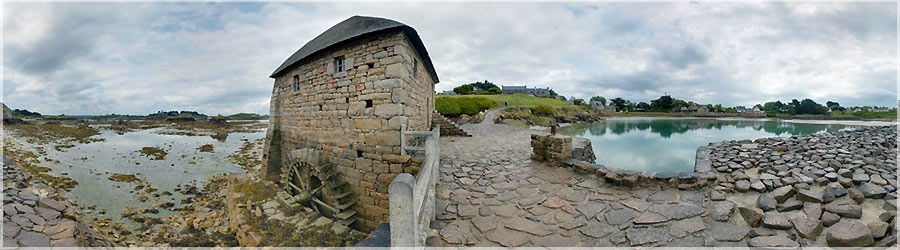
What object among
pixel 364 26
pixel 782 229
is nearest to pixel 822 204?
pixel 782 229

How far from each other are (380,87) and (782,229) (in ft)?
20.9

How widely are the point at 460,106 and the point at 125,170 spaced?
24019 mm

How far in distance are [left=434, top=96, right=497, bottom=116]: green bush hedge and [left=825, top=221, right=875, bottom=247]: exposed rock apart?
78.3 ft

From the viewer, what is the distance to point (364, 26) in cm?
679

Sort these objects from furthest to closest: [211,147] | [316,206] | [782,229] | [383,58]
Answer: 1. [211,147]
2. [316,206]
3. [383,58]
4. [782,229]

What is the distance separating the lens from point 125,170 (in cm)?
1453

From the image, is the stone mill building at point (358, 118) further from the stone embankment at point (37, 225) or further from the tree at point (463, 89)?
the tree at point (463, 89)

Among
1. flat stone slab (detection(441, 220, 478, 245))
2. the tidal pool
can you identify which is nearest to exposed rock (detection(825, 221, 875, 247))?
flat stone slab (detection(441, 220, 478, 245))

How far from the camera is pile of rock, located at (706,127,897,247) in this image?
95.3 inches

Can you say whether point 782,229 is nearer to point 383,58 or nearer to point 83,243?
point 383,58

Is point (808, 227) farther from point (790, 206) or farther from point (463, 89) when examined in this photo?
point (463, 89)

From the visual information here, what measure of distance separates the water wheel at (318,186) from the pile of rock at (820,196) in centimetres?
703

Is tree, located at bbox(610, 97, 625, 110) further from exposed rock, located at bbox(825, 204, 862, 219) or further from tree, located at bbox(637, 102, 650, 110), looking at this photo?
exposed rock, located at bbox(825, 204, 862, 219)

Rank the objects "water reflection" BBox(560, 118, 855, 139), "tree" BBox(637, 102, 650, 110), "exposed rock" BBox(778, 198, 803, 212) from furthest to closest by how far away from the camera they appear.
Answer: "tree" BBox(637, 102, 650, 110)
"water reflection" BBox(560, 118, 855, 139)
"exposed rock" BBox(778, 198, 803, 212)
